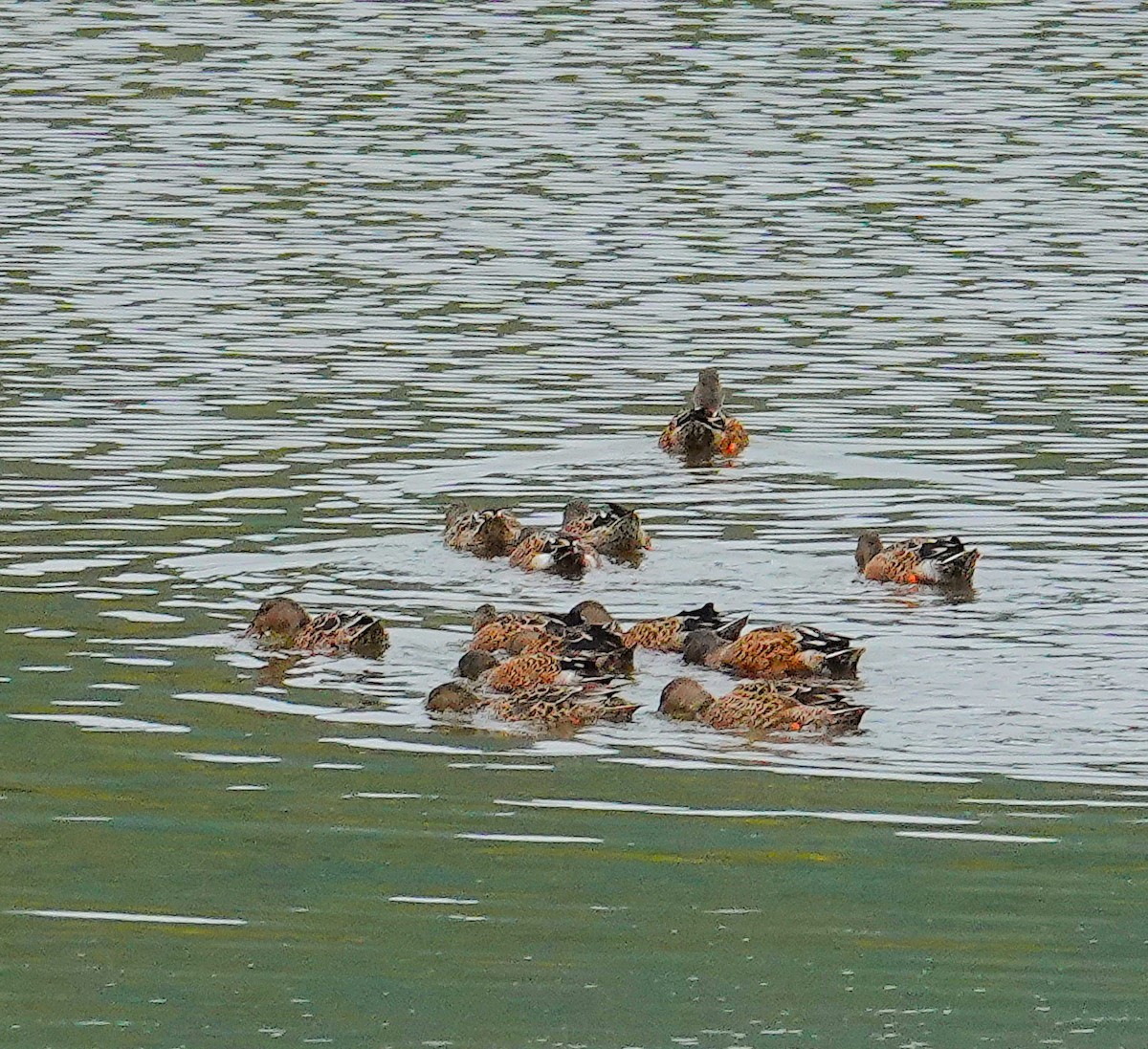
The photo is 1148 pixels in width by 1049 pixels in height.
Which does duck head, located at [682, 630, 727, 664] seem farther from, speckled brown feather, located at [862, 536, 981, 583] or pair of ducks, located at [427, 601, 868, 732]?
speckled brown feather, located at [862, 536, 981, 583]

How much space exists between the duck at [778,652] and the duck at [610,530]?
2.36 metres

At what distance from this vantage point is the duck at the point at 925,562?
17625 millimetres

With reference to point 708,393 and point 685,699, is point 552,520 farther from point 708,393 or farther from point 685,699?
point 685,699

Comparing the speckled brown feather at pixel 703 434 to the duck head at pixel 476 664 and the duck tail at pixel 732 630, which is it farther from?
the duck head at pixel 476 664

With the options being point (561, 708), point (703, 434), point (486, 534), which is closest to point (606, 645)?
point (561, 708)

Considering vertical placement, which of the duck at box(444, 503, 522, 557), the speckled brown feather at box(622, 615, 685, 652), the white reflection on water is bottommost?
the duck at box(444, 503, 522, 557)

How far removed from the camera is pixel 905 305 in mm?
28562

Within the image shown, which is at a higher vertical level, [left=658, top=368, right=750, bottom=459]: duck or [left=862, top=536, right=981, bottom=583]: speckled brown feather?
[left=862, top=536, right=981, bottom=583]: speckled brown feather

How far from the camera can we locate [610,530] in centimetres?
1853

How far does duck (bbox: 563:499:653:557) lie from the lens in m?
18.5

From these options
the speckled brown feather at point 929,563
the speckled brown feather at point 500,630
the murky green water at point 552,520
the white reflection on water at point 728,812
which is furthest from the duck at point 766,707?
the speckled brown feather at point 929,563

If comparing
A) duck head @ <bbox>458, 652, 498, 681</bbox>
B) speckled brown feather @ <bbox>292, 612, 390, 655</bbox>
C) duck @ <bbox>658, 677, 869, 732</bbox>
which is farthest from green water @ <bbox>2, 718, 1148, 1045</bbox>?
speckled brown feather @ <bbox>292, 612, 390, 655</bbox>

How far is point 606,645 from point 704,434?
655 cm

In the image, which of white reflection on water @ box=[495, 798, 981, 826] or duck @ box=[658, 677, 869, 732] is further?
duck @ box=[658, 677, 869, 732]
